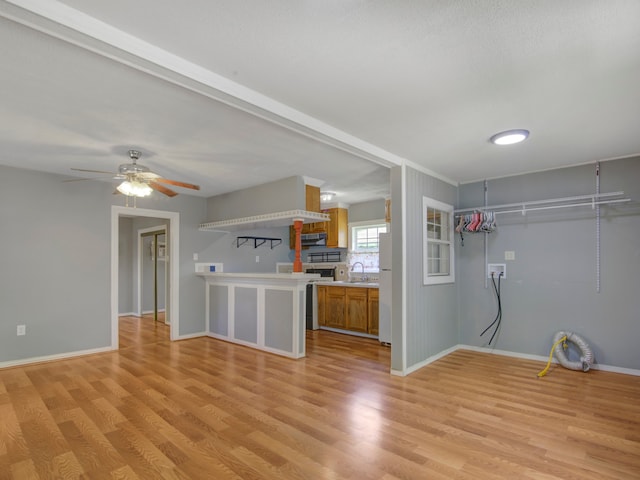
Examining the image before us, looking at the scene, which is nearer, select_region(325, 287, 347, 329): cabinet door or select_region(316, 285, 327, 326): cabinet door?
select_region(325, 287, 347, 329): cabinet door

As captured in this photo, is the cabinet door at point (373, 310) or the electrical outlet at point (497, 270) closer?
the electrical outlet at point (497, 270)

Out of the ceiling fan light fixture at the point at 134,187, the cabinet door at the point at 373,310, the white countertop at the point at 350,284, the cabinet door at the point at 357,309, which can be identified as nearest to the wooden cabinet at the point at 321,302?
the white countertop at the point at 350,284

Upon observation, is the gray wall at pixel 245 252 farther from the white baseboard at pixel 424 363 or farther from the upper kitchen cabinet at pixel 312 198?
the white baseboard at pixel 424 363

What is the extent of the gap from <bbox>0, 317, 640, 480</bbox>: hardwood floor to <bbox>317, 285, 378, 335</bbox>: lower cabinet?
4.39ft

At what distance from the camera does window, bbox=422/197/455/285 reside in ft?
14.3

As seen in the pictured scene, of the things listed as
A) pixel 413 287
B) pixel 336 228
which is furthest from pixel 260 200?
pixel 413 287

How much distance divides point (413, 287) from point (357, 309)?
189 cm

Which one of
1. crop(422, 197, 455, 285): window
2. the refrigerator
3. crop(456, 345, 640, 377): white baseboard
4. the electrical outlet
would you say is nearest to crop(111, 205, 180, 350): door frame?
the refrigerator

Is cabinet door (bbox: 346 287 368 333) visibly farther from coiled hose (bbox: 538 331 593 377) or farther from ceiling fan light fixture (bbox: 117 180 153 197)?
ceiling fan light fixture (bbox: 117 180 153 197)

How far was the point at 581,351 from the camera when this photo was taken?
4.04m

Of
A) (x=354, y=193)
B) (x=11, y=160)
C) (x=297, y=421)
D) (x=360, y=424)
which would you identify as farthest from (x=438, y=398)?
(x=11, y=160)

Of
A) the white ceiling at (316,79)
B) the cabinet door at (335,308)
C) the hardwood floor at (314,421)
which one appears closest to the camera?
the white ceiling at (316,79)

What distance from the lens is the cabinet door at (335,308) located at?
6.04 meters

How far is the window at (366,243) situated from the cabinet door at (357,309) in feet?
2.54
